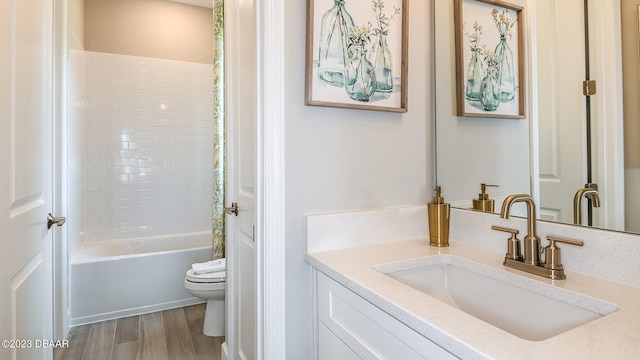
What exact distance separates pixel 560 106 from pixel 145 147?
3247 mm

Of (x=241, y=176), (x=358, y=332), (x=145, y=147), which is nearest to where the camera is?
(x=358, y=332)

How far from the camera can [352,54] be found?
120 centimetres

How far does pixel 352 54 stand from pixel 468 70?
1.63 feet

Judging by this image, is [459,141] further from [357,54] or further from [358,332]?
[358,332]

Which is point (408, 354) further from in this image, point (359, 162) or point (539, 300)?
point (359, 162)

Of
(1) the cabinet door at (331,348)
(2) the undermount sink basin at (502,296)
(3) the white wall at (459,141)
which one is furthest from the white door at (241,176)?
(3) the white wall at (459,141)

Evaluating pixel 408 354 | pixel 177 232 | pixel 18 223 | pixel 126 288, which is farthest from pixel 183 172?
pixel 408 354

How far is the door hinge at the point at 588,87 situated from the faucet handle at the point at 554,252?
0.41 m

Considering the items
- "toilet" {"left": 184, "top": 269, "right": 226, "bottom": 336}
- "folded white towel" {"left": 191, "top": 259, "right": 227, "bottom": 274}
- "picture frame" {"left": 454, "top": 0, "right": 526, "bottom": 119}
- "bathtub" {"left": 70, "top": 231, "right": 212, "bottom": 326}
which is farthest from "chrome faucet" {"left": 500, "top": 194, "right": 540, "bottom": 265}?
"bathtub" {"left": 70, "top": 231, "right": 212, "bottom": 326}

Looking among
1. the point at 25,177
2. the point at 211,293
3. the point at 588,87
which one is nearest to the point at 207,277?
the point at 211,293

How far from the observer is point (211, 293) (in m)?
2.15

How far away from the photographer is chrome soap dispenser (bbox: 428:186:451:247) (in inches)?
48.2

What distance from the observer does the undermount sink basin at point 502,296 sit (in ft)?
2.56

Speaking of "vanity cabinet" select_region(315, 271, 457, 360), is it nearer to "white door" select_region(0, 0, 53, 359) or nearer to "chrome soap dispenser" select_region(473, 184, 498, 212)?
"chrome soap dispenser" select_region(473, 184, 498, 212)
